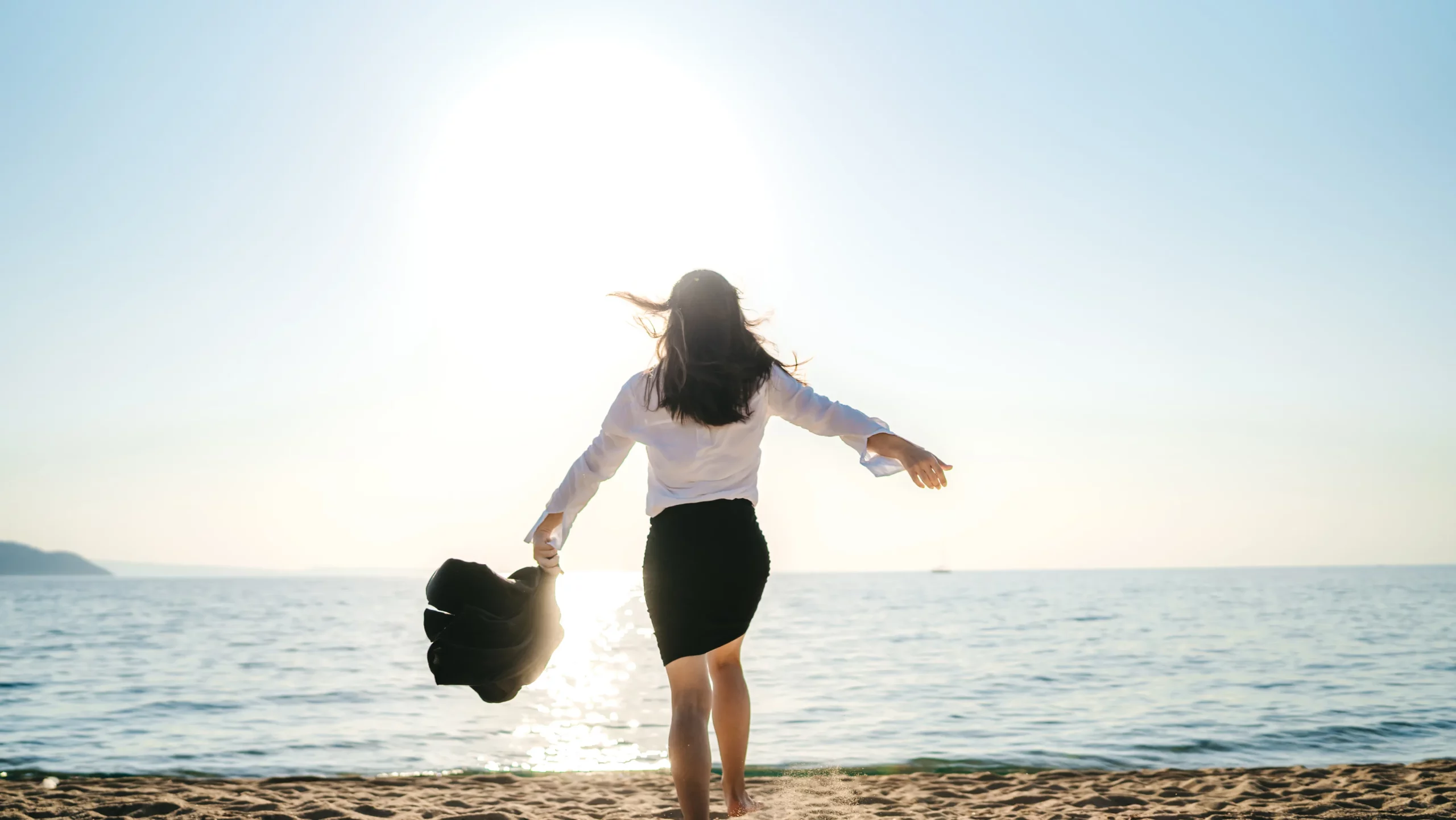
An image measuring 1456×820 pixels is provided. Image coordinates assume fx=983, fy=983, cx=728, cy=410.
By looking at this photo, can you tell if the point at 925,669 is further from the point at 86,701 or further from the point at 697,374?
the point at 697,374

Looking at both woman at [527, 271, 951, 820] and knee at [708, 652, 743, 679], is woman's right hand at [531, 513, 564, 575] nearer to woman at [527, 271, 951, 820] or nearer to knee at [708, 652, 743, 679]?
woman at [527, 271, 951, 820]

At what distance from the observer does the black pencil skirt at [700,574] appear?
121 inches

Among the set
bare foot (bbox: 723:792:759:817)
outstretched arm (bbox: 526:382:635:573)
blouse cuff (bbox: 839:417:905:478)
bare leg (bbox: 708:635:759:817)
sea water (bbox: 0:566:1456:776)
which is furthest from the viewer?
sea water (bbox: 0:566:1456:776)

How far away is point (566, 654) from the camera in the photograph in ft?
65.8

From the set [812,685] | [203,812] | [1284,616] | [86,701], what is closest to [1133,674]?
[812,685]

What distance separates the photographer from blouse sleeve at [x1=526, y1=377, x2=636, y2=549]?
10.4 feet

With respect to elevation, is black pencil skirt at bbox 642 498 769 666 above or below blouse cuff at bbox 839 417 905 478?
below

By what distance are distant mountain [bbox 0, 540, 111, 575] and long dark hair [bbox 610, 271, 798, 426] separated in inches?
7315

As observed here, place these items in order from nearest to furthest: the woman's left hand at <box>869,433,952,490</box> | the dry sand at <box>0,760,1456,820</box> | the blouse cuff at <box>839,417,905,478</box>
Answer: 1. the woman's left hand at <box>869,433,952,490</box>
2. the blouse cuff at <box>839,417,905,478</box>
3. the dry sand at <box>0,760,1456,820</box>

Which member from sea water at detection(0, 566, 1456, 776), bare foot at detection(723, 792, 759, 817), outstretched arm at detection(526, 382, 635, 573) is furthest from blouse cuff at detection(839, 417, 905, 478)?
sea water at detection(0, 566, 1456, 776)

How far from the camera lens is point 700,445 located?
10.0 ft

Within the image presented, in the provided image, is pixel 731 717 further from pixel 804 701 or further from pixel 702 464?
pixel 804 701

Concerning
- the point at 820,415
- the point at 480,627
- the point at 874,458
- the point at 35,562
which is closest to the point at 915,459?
the point at 874,458

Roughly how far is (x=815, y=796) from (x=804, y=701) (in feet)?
18.9
